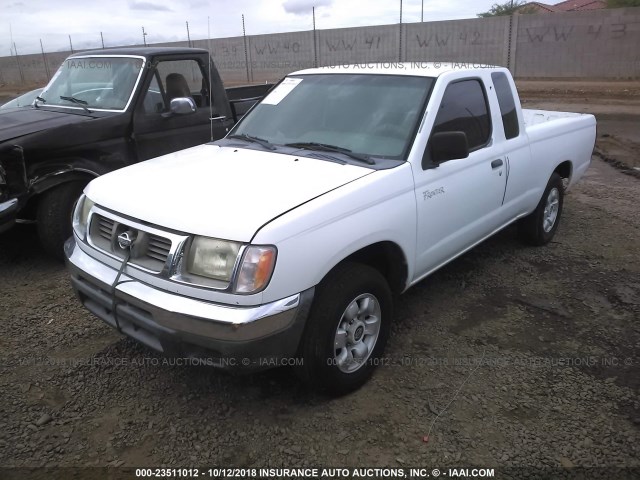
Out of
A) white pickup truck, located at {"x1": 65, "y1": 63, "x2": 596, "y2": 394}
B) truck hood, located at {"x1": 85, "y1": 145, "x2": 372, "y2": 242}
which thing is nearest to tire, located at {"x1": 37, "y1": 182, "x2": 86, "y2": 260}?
white pickup truck, located at {"x1": 65, "y1": 63, "x2": 596, "y2": 394}

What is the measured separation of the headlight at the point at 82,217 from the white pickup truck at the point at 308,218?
1cm

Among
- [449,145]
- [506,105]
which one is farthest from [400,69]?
[506,105]

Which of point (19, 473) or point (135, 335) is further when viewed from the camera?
point (135, 335)

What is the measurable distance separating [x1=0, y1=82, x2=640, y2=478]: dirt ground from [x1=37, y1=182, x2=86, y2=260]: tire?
35cm

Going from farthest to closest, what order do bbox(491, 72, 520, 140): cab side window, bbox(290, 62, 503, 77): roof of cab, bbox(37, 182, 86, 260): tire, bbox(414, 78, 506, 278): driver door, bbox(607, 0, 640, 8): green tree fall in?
bbox(607, 0, 640, 8): green tree < bbox(37, 182, 86, 260): tire < bbox(491, 72, 520, 140): cab side window < bbox(290, 62, 503, 77): roof of cab < bbox(414, 78, 506, 278): driver door

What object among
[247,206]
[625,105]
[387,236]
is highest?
[247,206]

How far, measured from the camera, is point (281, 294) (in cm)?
251

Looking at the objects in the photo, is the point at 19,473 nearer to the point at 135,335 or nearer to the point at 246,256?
the point at 135,335

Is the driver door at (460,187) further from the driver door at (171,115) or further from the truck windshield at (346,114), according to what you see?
the driver door at (171,115)

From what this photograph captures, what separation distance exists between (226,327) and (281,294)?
0.30 m

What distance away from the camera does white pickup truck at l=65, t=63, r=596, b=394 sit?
250cm

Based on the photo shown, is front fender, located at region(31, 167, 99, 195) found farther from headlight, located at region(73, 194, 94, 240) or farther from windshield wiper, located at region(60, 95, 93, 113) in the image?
headlight, located at region(73, 194, 94, 240)

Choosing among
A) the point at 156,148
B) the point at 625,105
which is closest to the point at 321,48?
the point at 625,105

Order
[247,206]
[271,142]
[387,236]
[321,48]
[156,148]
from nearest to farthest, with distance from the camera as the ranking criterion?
[247,206]
[387,236]
[271,142]
[156,148]
[321,48]
